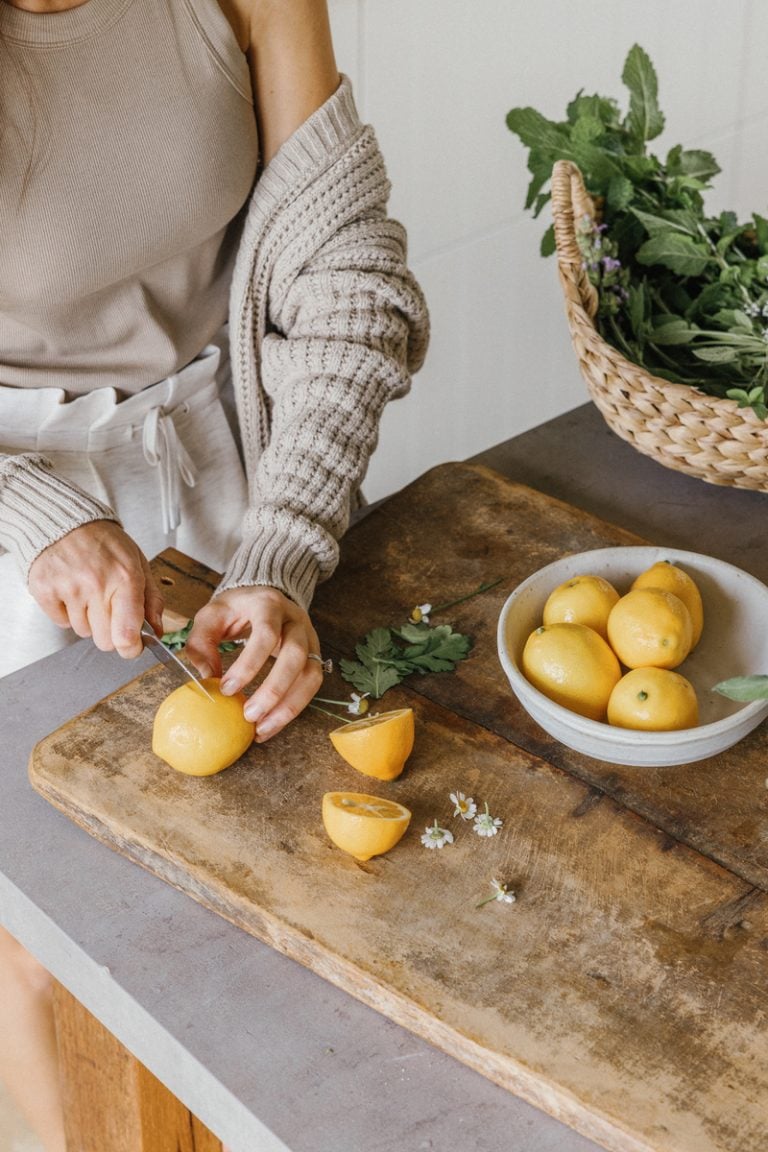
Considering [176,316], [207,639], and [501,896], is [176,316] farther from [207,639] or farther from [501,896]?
[501,896]

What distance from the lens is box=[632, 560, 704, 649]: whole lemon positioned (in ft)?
3.46

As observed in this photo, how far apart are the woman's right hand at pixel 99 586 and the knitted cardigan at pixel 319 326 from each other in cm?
10

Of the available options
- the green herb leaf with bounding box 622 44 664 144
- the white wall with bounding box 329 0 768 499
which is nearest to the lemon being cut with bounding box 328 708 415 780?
the green herb leaf with bounding box 622 44 664 144

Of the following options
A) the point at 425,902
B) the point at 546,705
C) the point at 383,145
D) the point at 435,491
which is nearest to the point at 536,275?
the point at 383,145

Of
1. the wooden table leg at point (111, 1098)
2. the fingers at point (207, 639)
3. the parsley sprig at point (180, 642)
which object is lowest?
the wooden table leg at point (111, 1098)

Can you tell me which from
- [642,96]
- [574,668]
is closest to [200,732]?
[574,668]

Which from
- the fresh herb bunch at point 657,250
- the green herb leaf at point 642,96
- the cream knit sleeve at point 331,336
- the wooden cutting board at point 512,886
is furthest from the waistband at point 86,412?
the green herb leaf at point 642,96

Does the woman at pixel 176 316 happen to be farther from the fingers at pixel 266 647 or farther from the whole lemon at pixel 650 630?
the whole lemon at pixel 650 630

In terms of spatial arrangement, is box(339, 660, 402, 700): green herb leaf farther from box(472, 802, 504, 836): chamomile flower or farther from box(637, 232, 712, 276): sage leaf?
box(637, 232, 712, 276): sage leaf

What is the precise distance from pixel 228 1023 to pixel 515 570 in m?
0.56

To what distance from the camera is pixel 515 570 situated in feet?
3.99

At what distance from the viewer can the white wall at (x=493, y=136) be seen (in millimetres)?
1989

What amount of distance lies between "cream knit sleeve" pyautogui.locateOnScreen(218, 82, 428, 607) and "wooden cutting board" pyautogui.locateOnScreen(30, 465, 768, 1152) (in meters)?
0.16

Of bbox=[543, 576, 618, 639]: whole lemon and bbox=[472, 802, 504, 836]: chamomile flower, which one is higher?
bbox=[543, 576, 618, 639]: whole lemon
